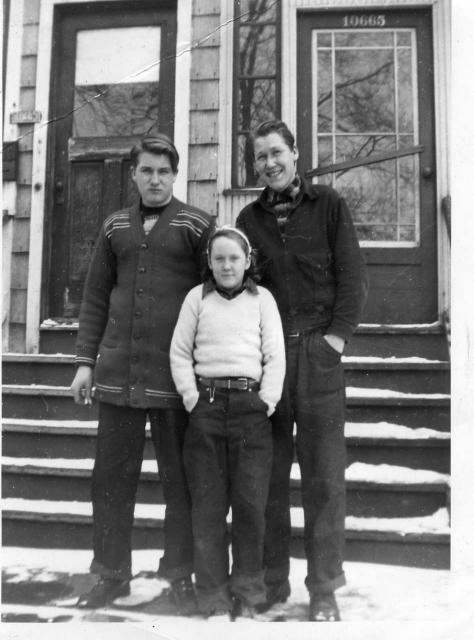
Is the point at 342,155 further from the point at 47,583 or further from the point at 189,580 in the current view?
the point at 47,583

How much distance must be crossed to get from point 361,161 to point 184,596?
216 cm

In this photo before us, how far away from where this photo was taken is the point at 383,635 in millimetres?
1704

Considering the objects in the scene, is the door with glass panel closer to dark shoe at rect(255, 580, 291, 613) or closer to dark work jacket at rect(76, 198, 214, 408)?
dark work jacket at rect(76, 198, 214, 408)

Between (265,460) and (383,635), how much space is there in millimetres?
659

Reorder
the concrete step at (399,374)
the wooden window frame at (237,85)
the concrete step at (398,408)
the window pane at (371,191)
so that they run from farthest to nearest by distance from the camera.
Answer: the wooden window frame at (237,85)
the window pane at (371,191)
the concrete step at (399,374)
the concrete step at (398,408)

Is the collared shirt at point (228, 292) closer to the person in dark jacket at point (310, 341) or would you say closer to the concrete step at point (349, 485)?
the person in dark jacket at point (310, 341)

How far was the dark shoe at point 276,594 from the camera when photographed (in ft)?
5.66

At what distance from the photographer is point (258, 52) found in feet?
9.63

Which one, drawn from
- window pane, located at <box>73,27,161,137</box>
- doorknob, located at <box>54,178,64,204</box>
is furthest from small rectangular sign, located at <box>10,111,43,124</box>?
doorknob, located at <box>54,178,64,204</box>

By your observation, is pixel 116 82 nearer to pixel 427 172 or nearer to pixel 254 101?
pixel 254 101

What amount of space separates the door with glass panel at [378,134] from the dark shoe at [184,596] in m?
1.49

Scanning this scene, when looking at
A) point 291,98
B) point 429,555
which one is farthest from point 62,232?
point 429,555

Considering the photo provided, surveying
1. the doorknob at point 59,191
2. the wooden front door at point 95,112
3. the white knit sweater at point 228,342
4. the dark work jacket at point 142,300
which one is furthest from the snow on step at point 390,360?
the doorknob at point 59,191

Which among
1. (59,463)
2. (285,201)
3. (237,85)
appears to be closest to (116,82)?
(237,85)
